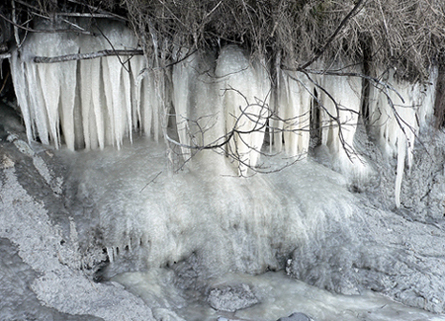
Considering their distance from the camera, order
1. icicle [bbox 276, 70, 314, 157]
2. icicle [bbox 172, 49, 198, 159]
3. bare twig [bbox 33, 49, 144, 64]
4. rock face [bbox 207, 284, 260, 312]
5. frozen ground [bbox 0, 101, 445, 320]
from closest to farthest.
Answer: frozen ground [bbox 0, 101, 445, 320] < rock face [bbox 207, 284, 260, 312] < bare twig [bbox 33, 49, 144, 64] < icicle [bbox 172, 49, 198, 159] < icicle [bbox 276, 70, 314, 157]

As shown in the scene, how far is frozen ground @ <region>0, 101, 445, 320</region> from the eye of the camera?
3.35 metres

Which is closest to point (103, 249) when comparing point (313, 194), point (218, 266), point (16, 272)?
point (16, 272)

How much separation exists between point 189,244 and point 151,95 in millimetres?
1410

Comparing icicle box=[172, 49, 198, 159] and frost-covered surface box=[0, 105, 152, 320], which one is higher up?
icicle box=[172, 49, 198, 159]

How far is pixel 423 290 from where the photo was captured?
3855mm

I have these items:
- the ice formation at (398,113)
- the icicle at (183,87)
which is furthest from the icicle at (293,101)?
the ice formation at (398,113)

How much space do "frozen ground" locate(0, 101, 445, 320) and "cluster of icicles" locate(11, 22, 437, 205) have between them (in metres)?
0.24

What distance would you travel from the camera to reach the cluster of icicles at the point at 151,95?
3.88 meters

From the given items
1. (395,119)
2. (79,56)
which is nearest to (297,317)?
(79,56)

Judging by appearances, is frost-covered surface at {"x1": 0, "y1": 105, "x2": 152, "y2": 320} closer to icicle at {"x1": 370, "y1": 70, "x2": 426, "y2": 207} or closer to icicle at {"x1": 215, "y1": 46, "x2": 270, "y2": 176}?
icicle at {"x1": 215, "y1": 46, "x2": 270, "y2": 176}

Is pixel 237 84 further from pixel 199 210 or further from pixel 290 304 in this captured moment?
pixel 290 304

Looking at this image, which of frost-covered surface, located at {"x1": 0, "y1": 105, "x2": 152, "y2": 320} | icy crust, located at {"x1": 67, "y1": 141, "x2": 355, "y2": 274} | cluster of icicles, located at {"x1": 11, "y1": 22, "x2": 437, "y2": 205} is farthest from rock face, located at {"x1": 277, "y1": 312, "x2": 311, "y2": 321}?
cluster of icicles, located at {"x1": 11, "y1": 22, "x2": 437, "y2": 205}

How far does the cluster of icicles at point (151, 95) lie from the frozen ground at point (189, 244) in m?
0.24

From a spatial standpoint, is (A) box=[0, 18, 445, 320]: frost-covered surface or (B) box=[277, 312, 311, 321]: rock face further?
(A) box=[0, 18, 445, 320]: frost-covered surface
